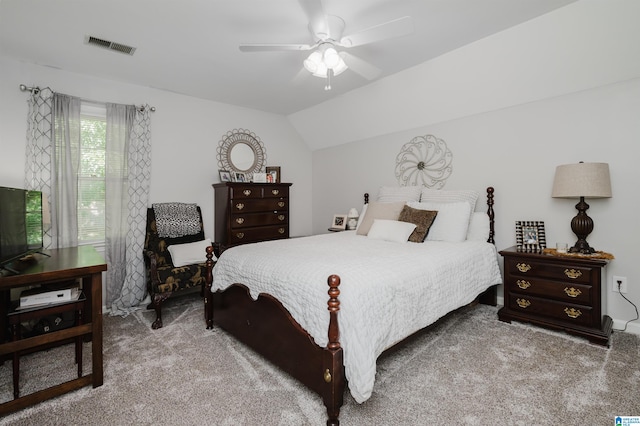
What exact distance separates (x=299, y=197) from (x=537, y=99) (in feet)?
10.9

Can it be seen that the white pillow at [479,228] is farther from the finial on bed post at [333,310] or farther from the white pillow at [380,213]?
the finial on bed post at [333,310]

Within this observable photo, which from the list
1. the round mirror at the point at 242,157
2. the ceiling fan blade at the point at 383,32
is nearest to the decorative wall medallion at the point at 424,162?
the ceiling fan blade at the point at 383,32

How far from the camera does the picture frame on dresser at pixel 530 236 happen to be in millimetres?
2805

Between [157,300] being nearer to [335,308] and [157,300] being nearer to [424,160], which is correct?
[335,308]

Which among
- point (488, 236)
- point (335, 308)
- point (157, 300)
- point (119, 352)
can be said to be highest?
point (488, 236)

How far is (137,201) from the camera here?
343cm

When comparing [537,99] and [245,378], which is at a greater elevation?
[537,99]

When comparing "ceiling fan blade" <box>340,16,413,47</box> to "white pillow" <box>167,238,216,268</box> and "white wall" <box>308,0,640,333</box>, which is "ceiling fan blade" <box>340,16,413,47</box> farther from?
"white pillow" <box>167,238,216,268</box>

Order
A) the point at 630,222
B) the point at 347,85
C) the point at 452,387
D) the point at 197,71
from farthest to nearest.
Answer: the point at 347,85 → the point at 197,71 → the point at 630,222 → the point at 452,387

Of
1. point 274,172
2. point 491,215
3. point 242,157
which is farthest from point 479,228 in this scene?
point 242,157

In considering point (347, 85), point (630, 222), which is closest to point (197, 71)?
point (347, 85)

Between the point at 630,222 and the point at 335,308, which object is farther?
the point at 630,222

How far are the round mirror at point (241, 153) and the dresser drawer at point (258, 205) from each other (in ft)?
1.77

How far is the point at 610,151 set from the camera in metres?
2.52
